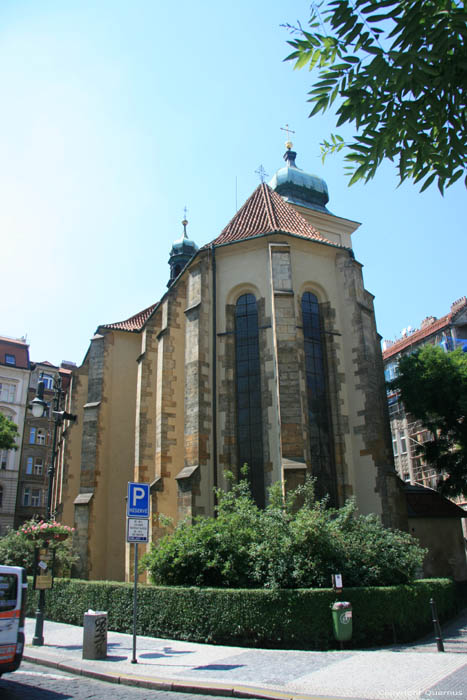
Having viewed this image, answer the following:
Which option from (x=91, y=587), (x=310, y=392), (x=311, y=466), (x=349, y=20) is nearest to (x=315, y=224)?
(x=310, y=392)

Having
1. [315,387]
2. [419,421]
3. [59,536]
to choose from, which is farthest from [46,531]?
[419,421]

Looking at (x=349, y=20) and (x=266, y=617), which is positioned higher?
(x=349, y=20)

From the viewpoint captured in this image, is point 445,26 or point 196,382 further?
point 196,382

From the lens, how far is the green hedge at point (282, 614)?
33.5 ft

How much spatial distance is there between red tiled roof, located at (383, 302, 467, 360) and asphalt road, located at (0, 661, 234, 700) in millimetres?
32580

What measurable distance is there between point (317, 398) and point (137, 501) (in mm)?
9443

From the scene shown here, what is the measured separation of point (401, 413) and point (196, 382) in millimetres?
24677

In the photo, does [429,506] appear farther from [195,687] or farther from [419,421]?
[195,687]

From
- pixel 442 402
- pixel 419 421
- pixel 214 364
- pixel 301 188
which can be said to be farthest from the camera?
pixel 301 188

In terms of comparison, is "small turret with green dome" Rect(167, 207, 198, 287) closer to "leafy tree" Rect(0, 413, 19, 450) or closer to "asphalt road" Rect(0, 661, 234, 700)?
"leafy tree" Rect(0, 413, 19, 450)

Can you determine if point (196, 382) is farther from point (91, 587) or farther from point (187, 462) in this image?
point (91, 587)

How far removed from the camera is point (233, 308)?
20.0 meters

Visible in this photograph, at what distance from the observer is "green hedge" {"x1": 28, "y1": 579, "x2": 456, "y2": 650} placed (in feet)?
33.5

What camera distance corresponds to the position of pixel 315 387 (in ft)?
61.1
